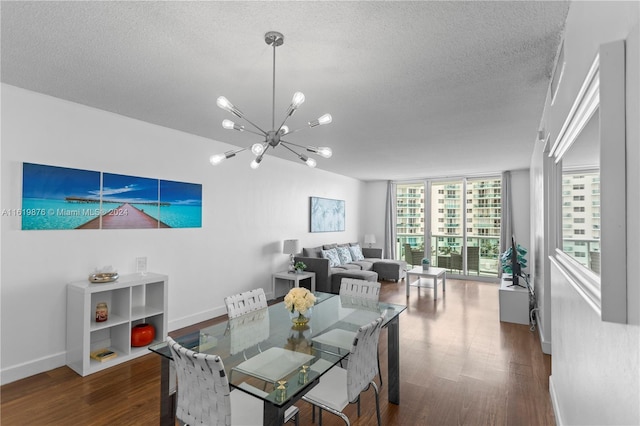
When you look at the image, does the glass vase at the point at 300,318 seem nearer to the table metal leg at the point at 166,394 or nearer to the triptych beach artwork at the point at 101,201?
the table metal leg at the point at 166,394

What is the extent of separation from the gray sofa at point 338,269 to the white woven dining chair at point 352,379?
3.75 meters

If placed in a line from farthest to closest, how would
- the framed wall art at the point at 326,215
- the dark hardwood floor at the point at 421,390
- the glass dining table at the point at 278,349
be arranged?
the framed wall art at the point at 326,215, the dark hardwood floor at the point at 421,390, the glass dining table at the point at 278,349

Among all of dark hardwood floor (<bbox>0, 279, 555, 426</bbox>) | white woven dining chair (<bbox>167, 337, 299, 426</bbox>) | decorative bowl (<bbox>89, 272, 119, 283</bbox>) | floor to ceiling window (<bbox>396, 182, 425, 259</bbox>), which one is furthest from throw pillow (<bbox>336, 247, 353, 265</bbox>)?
white woven dining chair (<bbox>167, 337, 299, 426</bbox>)

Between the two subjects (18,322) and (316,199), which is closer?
(18,322)

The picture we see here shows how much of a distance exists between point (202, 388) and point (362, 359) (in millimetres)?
897

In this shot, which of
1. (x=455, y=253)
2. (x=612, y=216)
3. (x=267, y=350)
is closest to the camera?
(x=612, y=216)

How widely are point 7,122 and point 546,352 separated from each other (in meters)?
5.59

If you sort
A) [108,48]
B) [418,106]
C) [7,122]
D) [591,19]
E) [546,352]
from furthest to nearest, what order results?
[546,352] < [418,106] < [7,122] < [108,48] < [591,19]

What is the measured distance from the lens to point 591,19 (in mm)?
1254

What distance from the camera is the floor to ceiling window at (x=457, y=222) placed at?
7629mm

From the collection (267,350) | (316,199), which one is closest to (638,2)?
(267,350)

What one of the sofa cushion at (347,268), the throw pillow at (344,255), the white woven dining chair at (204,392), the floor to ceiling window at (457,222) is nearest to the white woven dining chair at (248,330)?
the white woven dining chair at (204,392)

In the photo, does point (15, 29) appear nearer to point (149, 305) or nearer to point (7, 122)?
point (7, 122)

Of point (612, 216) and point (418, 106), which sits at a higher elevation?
point (418, 106)
